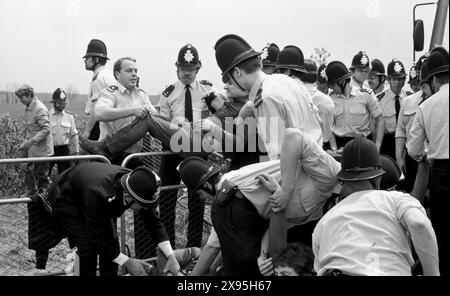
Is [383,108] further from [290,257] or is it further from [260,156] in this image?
[290,257]

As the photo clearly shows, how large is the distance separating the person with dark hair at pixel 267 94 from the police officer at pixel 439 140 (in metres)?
0.71

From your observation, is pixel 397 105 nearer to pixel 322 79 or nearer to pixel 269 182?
pixel 322 79

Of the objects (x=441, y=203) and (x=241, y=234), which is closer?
(x=241, y=234)

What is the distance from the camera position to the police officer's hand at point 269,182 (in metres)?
4.20

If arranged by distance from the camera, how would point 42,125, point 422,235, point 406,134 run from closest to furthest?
point 422,235 → point 406,134 → point 42,125

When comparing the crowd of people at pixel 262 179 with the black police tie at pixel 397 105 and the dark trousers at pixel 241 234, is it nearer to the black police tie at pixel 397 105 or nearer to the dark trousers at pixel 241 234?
the dark trousers at pixel 241 234

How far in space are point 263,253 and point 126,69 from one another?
8.75 ft

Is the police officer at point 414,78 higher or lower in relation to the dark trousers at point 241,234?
higher

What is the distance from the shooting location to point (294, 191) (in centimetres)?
422

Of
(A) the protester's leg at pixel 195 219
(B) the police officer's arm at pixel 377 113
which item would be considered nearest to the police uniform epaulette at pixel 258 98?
(A) the protester's leg at pixel 195 219

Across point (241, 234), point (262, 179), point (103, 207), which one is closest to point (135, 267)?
point (103, 207)

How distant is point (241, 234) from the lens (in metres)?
4.36

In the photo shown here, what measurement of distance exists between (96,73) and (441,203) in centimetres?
394

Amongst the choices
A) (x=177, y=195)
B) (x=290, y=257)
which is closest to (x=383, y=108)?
(x=177, y=195)
